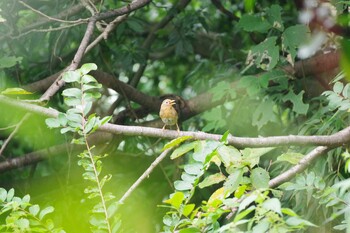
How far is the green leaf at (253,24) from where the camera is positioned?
3.32m

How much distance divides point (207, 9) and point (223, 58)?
41cm

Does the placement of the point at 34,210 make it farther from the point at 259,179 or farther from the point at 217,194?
the point at 259,179

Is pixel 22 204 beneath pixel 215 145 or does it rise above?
beneath

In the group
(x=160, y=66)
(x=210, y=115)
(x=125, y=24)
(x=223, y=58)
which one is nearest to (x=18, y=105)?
(x=210, y=115)

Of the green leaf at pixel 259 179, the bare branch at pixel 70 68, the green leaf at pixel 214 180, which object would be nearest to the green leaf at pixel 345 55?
the green leaf at pixel 259 179

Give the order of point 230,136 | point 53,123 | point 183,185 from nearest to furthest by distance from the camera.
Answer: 1. point 183,185
2. point 53,123
3. point 230,136

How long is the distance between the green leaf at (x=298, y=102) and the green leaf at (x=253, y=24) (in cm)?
41

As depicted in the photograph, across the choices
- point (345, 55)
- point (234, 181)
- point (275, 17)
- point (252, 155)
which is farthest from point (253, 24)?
point (345, 55)

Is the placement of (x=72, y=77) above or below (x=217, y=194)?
above

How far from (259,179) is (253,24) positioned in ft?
4.11

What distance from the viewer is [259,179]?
7.59 ft

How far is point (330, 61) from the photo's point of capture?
12.8 feet

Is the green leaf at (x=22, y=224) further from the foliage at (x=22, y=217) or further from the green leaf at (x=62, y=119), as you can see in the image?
the green leaf at (x=62, y=119)

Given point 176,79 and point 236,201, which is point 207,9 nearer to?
point 176,79
